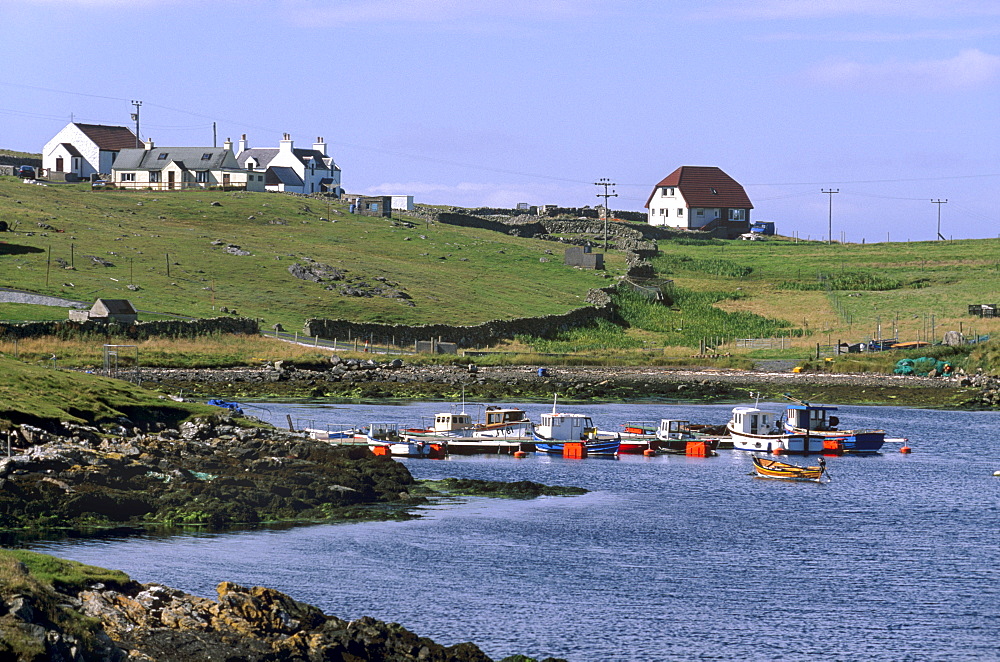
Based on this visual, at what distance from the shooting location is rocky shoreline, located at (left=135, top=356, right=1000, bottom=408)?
287 feet

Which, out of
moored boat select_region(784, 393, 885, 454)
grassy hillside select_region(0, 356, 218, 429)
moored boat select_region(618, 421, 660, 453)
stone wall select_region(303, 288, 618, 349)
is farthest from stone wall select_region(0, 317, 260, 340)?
moored boat select_region(784, 393, 885, 454)

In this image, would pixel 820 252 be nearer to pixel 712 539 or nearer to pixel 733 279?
pixel 733 279

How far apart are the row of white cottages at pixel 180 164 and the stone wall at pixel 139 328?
73941 millimetres

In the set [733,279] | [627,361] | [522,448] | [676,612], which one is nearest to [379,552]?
[676,612]

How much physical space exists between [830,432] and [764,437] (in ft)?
12.7

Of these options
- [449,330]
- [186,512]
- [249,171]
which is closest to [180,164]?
[249,171]

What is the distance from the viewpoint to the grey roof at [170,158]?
172 metres

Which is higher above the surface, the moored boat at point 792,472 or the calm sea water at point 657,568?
the moored boat at point 792,472

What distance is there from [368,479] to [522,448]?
772 inches

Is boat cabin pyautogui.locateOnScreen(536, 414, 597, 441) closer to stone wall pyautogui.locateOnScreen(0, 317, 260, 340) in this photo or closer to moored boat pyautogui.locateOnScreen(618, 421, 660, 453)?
moored boat pyautogui.locateOnScreen(618, 421, 660, 453)

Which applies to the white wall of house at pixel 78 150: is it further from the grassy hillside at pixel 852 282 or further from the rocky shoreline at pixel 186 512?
the rocky shoreline at pixel 186 512

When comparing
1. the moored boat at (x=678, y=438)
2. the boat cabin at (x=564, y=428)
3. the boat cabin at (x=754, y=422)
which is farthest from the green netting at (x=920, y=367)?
the boat cabin at (x=564, y=428)

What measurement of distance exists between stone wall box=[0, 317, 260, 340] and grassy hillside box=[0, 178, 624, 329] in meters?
2.95

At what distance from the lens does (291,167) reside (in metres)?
183
